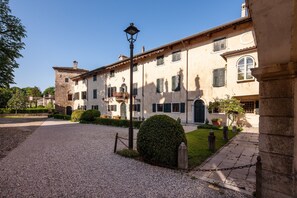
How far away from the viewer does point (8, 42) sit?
17688 millimetres

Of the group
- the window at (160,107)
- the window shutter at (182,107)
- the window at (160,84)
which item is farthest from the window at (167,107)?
the window at (160,84)

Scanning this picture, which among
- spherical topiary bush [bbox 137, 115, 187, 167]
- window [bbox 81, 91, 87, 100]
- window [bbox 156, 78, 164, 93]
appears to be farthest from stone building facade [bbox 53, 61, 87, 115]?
spherical topiary bush [bbox 137, 115, 187, 167]

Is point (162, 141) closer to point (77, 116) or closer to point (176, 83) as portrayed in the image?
point (176, 83)

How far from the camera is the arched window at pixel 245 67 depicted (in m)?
13.0

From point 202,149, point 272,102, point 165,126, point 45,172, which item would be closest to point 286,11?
point 272,102

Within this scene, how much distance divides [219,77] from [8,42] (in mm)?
23222

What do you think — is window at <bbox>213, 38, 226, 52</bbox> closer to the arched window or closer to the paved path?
the arched window

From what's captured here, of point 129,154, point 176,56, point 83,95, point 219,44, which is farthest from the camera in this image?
point 83,95

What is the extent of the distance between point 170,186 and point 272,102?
119 inches

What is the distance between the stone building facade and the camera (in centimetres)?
3766

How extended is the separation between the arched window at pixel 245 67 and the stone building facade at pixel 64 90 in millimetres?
36180

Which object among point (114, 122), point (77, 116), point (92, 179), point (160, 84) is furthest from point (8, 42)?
point (92, 179)

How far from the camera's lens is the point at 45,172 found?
4.93m

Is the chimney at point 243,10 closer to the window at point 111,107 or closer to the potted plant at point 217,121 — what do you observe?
the potted plant at point 217,121
